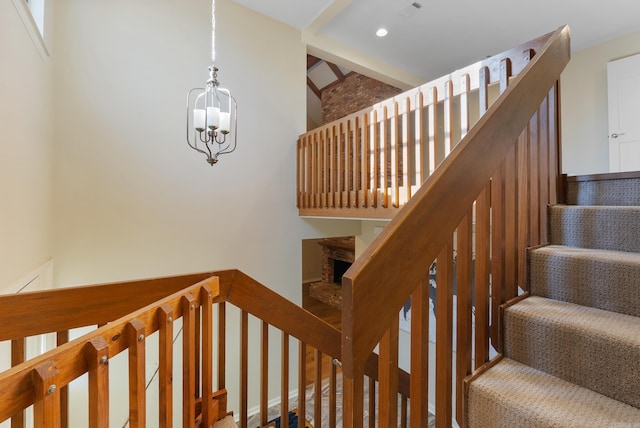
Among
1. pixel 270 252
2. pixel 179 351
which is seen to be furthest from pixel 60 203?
pixel 270 252

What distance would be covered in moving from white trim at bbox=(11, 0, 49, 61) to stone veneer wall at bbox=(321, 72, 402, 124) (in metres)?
4.36

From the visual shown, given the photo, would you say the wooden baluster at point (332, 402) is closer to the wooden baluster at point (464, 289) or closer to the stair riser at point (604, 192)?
the wooden baluster at point (464, 289)

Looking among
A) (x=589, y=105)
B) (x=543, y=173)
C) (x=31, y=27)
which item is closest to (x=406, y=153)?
(x=543, y=173)

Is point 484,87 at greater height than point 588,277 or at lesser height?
greater

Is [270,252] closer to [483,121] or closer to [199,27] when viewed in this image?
[199,27]

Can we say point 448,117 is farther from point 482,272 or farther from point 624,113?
point 624,113

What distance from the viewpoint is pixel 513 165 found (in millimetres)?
1127

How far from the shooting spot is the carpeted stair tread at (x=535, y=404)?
0.77 metres

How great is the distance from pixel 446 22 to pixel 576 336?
3.93 metres

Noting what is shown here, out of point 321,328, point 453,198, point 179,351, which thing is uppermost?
point 453,198

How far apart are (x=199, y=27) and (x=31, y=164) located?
2.13m

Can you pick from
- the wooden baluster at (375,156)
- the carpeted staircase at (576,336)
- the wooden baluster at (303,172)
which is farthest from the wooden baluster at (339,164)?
the carpeted staircase at (576,336)

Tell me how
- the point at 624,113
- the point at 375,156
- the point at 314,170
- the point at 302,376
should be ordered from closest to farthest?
the point at 302,376 → the point at 375,156 → the point at 314,170 → the point at 624,113

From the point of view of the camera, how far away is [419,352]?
822 mm
